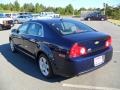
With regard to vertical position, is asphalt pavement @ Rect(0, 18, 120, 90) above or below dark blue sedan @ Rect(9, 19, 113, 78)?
below

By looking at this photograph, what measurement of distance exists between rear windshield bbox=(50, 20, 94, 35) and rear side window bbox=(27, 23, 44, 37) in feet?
1.23

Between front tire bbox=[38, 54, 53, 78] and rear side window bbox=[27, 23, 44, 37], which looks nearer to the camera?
A: front tire bbox=[38, 54, 53, 78]

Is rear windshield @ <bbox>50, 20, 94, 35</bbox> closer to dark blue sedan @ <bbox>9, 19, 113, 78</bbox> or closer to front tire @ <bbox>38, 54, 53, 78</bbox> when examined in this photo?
dark blue sedan @ <bbox>9, 19, 113, 78</bbox>

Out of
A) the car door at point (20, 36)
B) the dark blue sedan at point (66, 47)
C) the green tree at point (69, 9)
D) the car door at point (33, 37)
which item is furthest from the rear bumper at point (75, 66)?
the green tree at point (69, 9)

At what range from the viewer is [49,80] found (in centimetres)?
604

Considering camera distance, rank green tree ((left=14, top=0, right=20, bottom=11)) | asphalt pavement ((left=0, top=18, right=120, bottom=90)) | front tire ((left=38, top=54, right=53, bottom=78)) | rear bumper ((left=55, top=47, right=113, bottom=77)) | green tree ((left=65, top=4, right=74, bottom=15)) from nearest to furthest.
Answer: rear bumper ((left=55, top=47, right=113, bottom=77))
asphalt pavement ((left=0, top=18, right=120, bottom=90))
front tire ((left=38, top=54, right=53, bottom=78))
green tree ((left=14, top=0, right=20, bottom=11))
green tree ((left=65, top=4, right=74, bottom=15))

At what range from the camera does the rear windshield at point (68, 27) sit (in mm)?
6100

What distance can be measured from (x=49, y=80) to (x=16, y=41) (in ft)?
10.5

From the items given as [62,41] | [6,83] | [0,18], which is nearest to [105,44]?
[62,41]

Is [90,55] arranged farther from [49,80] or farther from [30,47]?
[30,47]

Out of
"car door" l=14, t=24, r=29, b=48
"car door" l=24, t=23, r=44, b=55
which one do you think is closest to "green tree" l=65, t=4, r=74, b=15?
"car door" l=14, t=24, r=29, b=48

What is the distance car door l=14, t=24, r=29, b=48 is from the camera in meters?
7.75

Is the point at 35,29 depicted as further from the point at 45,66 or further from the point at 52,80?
the point at 52,80

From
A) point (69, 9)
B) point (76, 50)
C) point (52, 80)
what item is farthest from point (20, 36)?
point (69, 9)
